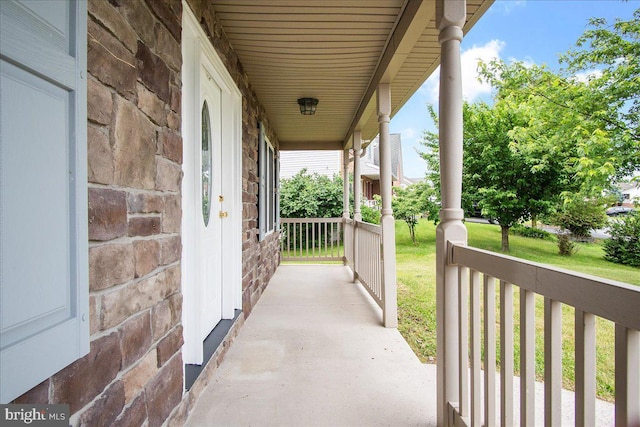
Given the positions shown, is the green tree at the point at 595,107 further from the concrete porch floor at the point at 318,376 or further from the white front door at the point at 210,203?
the white front door at the point at 210,203

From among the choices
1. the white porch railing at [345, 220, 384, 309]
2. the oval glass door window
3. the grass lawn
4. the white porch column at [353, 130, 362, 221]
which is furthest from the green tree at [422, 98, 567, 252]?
the oval glass door window

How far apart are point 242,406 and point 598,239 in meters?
9.65

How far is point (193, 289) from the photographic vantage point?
2018 mm

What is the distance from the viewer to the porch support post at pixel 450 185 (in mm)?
1702

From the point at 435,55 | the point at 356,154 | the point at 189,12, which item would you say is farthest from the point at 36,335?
the point at 356,154

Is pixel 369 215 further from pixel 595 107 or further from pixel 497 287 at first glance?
pixel 595 107

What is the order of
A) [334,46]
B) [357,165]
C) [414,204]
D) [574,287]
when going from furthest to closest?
1. [414,204]
2. [357,165]
3. [334,46]
4. [574,287]

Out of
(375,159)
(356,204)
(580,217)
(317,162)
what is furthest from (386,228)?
(375,159)

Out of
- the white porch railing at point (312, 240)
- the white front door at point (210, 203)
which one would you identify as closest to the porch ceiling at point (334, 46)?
the white front door at point (210, 203)

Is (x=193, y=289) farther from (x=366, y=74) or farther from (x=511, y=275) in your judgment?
(x=366, y=74)

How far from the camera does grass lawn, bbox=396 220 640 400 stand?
125 inches

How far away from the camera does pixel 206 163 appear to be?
98.2 inches

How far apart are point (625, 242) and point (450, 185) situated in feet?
24.4

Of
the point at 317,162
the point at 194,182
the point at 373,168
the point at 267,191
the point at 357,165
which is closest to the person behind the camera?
the point at 194,182
